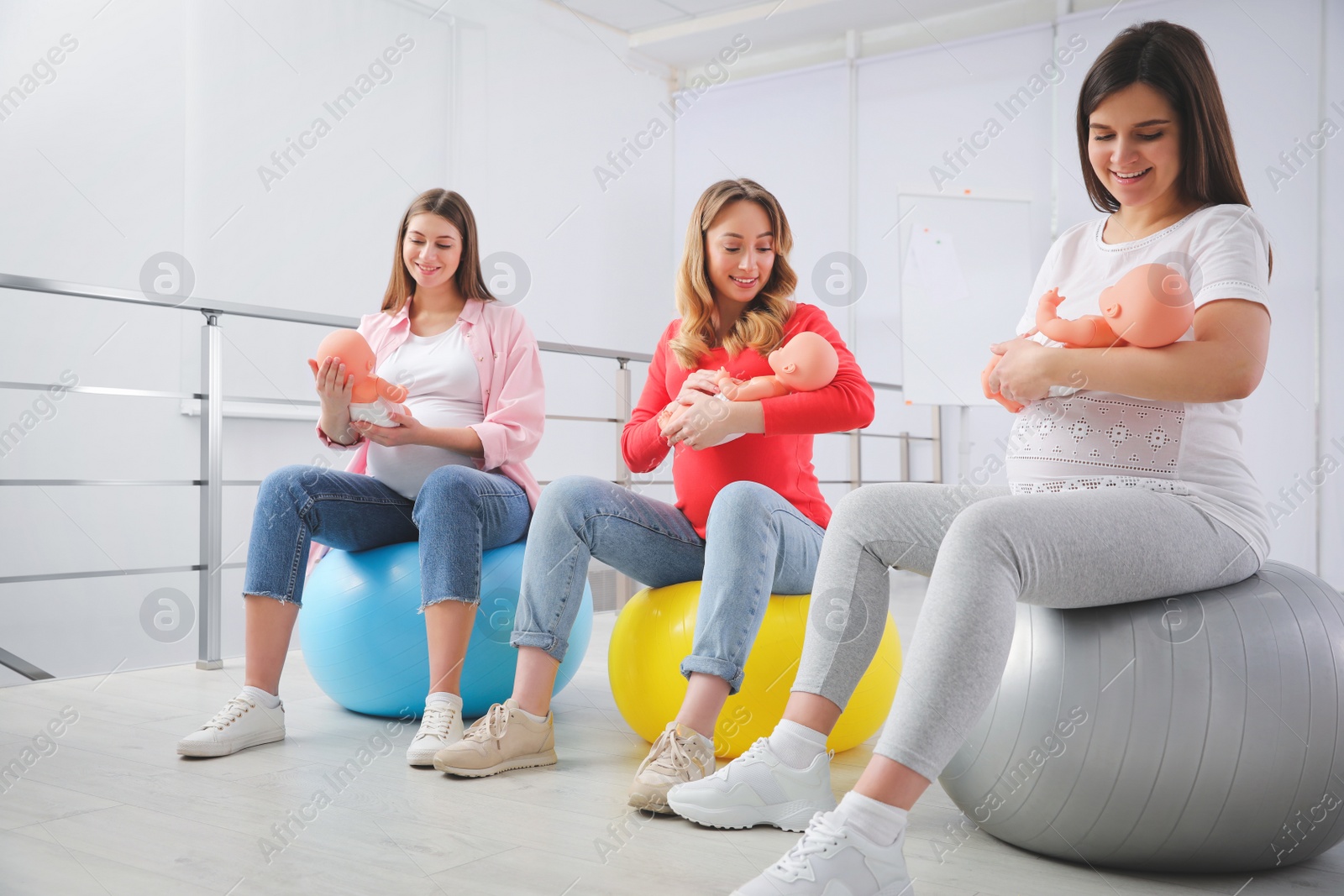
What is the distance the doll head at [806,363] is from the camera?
1.46 metres

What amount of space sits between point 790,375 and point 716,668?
0.44 m

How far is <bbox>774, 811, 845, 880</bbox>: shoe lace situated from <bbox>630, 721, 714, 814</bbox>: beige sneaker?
37cm

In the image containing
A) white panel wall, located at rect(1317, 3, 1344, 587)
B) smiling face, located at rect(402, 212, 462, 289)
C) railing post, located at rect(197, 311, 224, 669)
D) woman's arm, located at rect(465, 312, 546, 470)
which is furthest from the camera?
white panel wall, located at rect(1317, 3, 1344, 587)

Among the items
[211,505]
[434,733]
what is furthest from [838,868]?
[211,505]

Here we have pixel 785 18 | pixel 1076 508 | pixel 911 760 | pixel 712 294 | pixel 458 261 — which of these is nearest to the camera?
pixel 911 760

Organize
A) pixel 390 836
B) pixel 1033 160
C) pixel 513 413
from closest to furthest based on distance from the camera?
1. pixel 390 836
2. pixel 513 413
3. pixel 1033 160

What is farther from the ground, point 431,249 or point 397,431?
point 431,249

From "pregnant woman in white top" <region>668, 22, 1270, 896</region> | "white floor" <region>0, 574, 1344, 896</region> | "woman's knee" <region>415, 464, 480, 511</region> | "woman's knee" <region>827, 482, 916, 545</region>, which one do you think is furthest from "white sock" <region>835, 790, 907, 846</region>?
"woman's knee" <region>415, 464, 480, 511</region>

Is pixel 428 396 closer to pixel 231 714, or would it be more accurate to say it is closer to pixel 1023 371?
pixel 231 714

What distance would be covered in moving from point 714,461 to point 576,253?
379 centimetres

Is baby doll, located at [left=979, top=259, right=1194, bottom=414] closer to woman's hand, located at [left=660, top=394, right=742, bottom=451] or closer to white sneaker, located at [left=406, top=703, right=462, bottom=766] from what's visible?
woman's hand, located at [left=660, top=394, right=742, bottom=451]

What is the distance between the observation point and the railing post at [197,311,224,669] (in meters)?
2.34

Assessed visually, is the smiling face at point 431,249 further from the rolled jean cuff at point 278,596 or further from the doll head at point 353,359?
the rolled jean cuff at point 278,596

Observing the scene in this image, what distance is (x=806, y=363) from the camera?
146 centimetres
